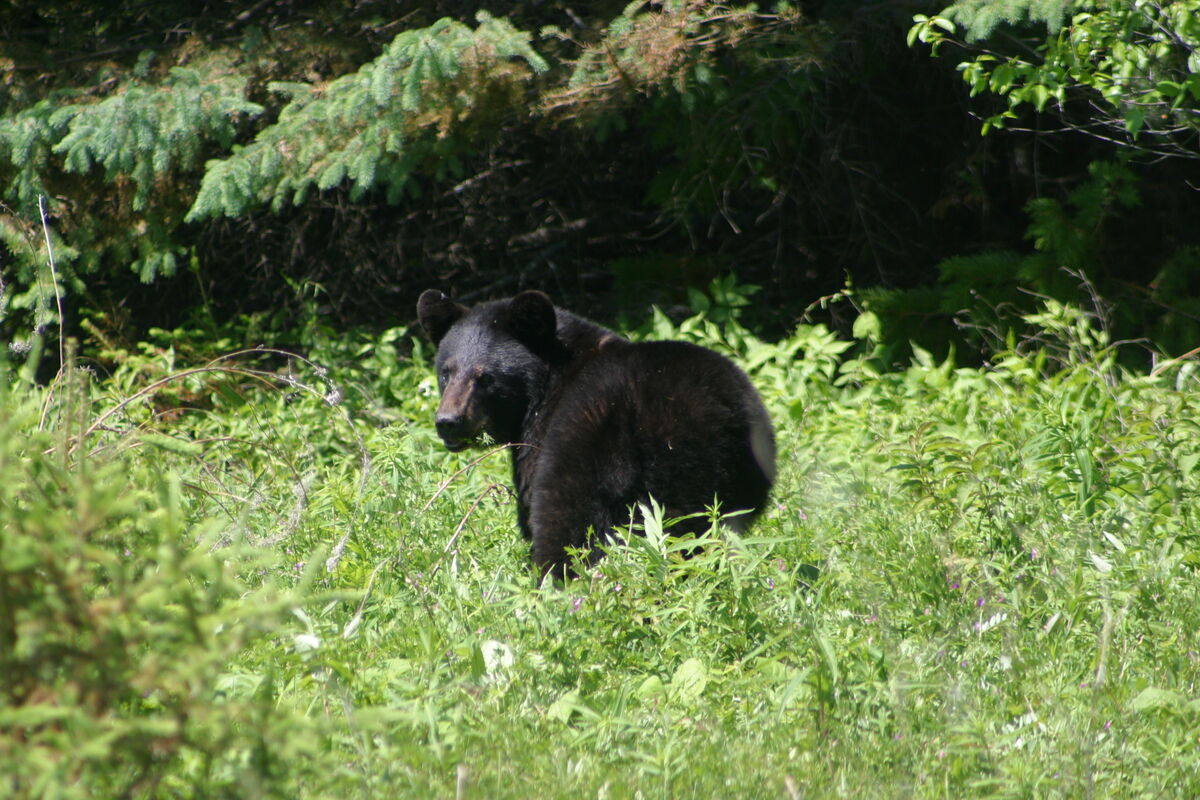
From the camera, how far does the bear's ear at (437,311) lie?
536 centimetres

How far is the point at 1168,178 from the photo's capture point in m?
8.23

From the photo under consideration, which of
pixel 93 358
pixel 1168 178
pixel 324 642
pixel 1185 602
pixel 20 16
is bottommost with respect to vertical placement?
pixel 93 358

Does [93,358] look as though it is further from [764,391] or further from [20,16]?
[764,391]

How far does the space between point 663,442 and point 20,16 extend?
6.70 meters

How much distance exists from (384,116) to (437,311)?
1.74m

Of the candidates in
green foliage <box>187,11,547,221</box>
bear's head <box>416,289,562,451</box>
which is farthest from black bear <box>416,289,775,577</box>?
green foliage <box>187,11,547,221</box>

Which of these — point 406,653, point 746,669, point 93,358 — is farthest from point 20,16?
point 746,669

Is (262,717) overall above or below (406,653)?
above

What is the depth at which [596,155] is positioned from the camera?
9688mm

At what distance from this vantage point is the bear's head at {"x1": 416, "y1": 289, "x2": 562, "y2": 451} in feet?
16.4

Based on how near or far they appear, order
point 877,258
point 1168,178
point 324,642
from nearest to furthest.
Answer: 1. point 324,642
2. point 1168,178
3. point 877,258

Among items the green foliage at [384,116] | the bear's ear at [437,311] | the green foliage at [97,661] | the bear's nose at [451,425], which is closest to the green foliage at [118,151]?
the green foliage at [384,116]

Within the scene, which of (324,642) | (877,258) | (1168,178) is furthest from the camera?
(877,258)

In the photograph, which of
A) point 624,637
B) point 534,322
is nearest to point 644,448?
point 624,637
